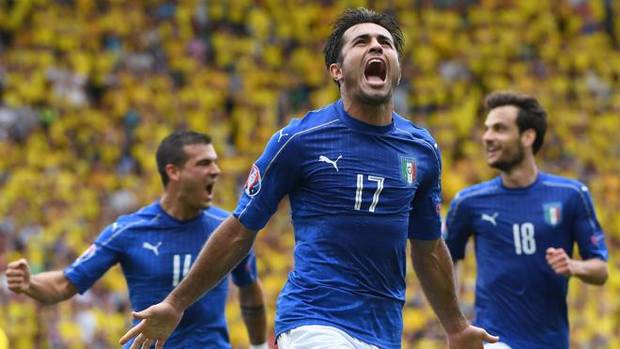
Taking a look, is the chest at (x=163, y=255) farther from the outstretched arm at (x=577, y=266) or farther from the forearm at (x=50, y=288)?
the outstretched arm at (x=577, y=266)

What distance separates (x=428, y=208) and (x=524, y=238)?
7.30ft

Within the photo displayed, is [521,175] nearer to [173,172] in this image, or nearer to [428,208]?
[173,172]

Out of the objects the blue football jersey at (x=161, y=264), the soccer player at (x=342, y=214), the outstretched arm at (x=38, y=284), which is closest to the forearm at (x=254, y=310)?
the blue football jersey at (x=161, y=264)

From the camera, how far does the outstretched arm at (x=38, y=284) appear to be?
7.38 metres

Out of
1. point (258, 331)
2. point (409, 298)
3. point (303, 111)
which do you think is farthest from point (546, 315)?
point (303, 111)

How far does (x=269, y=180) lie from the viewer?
5.83 metres

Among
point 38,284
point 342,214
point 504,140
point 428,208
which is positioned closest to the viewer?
point 342,214

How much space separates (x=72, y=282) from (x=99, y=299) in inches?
260

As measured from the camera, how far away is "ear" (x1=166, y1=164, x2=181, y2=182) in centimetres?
818

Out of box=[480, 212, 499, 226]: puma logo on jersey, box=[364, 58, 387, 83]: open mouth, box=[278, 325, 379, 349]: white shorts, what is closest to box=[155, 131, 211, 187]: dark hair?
box=[480, 212, 499, 226]: puma logo on jersey

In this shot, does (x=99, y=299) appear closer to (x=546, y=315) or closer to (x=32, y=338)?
(x=32, y=338)

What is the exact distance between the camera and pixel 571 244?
835cm

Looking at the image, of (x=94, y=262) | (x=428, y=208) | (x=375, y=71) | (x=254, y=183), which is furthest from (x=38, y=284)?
(x=375, y=71)

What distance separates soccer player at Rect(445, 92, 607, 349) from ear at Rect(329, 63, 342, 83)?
2.28 meters
